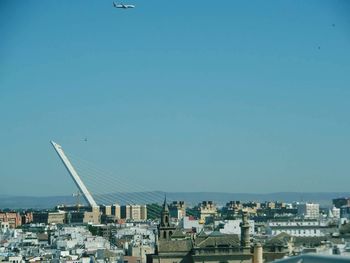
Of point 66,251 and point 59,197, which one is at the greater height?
point 59,197

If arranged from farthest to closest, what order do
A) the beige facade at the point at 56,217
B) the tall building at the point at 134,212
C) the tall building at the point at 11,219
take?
the tall building at the point at 134,212
the beige facade at the point at 56,217
the tall building at the point at 11,219

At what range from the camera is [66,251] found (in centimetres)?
4316

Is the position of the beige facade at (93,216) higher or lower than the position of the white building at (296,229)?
higher

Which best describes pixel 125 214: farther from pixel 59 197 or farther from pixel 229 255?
pixel 59 197

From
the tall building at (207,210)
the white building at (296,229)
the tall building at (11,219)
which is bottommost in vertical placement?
the white building at (296,229)

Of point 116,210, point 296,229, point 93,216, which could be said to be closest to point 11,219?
point 93,216

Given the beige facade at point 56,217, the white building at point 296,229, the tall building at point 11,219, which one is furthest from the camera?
the beige facade at point 56,217

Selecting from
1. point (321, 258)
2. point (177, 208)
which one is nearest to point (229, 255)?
point (321, 258)

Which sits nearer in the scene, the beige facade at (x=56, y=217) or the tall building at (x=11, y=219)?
the tall building at (x=11, y=219)

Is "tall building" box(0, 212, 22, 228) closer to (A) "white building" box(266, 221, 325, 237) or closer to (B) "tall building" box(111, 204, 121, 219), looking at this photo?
(B) "tall building" box(111, 204, 121, 219)

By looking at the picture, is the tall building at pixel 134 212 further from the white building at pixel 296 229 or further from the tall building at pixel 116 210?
the white building at pixel 296 229

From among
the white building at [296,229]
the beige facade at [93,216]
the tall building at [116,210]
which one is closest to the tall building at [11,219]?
the beige facade at [93,216]

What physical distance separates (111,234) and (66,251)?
17043mm

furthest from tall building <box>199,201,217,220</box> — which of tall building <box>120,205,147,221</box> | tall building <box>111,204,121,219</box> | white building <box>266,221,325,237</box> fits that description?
white building <box>266,221,325,237</box>
